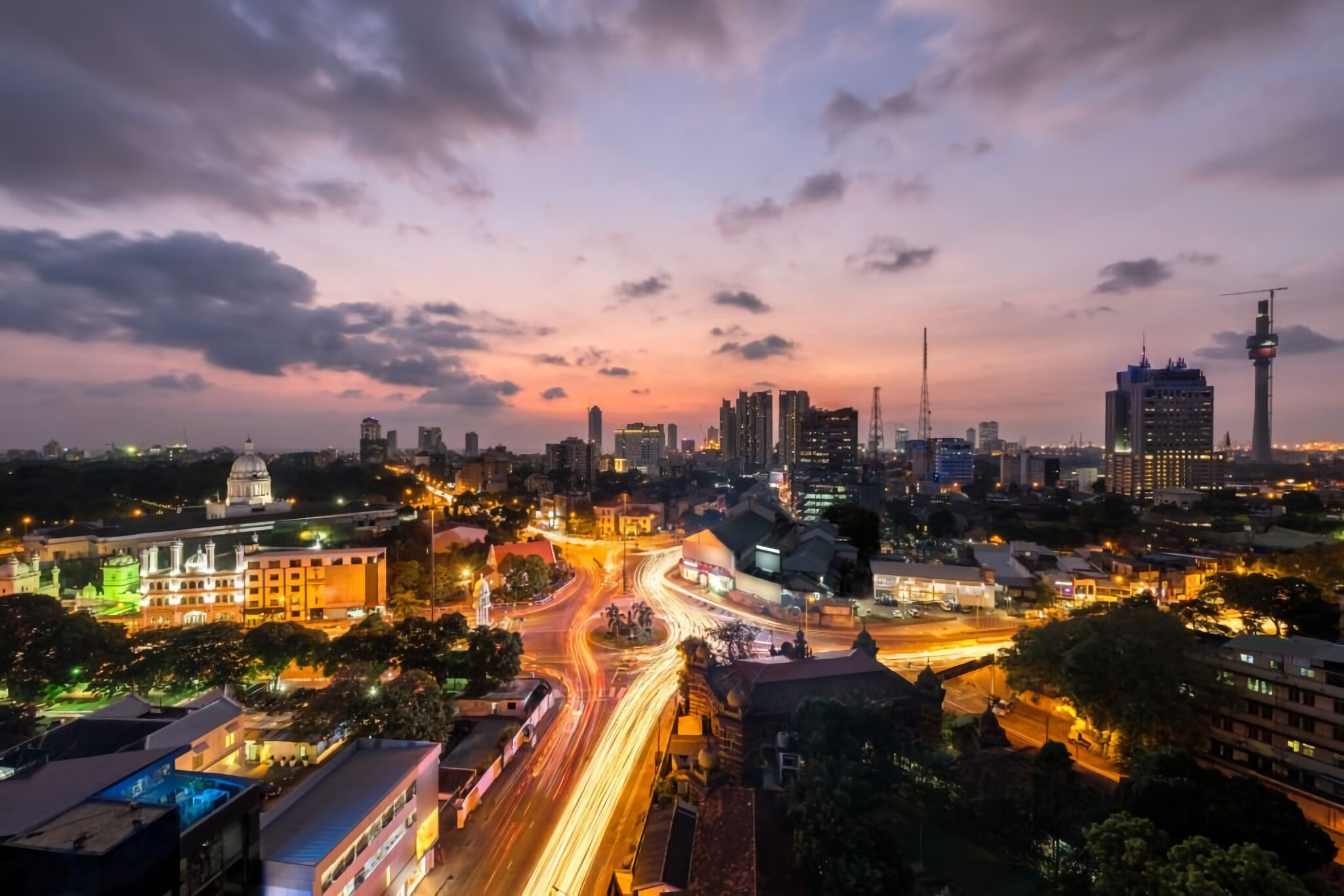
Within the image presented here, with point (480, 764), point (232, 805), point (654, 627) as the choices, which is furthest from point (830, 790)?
point (654, 627)

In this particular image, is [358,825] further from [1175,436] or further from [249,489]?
[1175,436]

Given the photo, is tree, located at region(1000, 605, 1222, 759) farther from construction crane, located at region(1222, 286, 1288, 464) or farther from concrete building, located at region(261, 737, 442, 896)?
construction crane, located at region(1222, 286, 1288, 464)

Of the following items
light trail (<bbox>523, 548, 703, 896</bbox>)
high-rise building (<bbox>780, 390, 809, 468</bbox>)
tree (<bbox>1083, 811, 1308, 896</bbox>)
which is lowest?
light trail (<bbox>523, 548, 703, 896</bbox>)

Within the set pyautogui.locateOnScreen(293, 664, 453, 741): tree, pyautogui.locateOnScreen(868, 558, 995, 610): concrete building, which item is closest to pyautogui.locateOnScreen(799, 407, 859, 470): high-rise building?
pyautogui.locateOnScreen(868, 558, 995, 610): concrete building

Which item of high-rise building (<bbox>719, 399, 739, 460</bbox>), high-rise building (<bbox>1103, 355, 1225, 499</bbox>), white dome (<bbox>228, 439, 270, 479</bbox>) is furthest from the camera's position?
high-rise building (<bbox>719, 399, 739, 460</bbox>)

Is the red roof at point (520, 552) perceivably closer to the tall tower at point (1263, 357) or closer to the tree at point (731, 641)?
the tree at point (731, 641)

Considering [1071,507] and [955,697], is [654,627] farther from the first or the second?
[1071,507]

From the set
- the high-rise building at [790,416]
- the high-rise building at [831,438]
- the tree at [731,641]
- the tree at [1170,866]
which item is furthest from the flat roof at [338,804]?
the high-rise building at [790,416]
